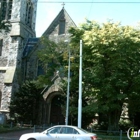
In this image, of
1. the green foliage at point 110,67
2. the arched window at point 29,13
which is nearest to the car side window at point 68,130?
the green foliage at point 110,67

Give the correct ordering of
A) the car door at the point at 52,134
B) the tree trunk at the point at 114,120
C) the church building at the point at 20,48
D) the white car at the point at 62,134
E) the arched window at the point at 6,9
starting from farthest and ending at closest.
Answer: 1. the arched window at the point at 6,9
2. the church building at the point at 20,48
3. the tree trunk at the point at 114,120
4. the car door at the point at 52,134
5. the white car at the point at 62,134

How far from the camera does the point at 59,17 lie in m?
34.8

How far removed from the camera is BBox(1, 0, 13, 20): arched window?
3619cm

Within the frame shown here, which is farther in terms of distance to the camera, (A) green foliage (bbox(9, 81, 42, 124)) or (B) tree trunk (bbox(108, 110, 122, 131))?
(A) green foliage (bbox(9, 81, 42, 124))

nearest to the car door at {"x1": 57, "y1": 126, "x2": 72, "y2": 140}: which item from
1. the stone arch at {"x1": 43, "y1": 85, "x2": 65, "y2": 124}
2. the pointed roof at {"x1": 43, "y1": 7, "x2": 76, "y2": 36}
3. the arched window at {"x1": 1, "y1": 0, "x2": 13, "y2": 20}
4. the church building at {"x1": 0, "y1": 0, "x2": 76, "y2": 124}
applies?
the stone arch at {"x1": 43, "y1": 85, "x2": 65, "y2": 124}

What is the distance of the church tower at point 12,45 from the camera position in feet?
104

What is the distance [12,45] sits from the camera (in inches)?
1330

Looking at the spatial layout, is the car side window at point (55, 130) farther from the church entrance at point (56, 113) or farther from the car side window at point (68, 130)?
the church entrance at point (56, 113)

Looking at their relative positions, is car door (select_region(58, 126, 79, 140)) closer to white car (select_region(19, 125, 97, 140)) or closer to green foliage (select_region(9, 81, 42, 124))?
white car (select_region(19, 125, 97, 140))

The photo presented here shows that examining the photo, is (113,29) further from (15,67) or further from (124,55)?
(15,67)

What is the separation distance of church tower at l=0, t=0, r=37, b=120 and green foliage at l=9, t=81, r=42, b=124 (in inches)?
65.8

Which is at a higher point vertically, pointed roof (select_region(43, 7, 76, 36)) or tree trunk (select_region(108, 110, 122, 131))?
pointed roof (select_region(43, 7, 76, 36))

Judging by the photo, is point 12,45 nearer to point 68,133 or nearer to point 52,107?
point 52,107

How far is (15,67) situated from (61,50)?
9.06 meters
